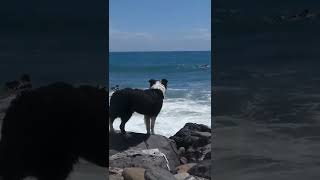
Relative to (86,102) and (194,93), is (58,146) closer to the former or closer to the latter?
(86,102)

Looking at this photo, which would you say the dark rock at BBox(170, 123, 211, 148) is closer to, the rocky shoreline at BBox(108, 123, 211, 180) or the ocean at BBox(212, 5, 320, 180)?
the rocky shoreline at BBox(108, 123, 211, 180)

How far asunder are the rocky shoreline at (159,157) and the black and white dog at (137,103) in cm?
16

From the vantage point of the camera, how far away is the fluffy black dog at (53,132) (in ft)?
10.7

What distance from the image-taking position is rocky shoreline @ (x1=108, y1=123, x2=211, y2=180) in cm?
405

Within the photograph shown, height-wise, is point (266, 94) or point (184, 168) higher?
point (266, 94)

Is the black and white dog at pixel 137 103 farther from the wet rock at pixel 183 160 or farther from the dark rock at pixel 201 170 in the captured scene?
the dark rock at pixel 201 170

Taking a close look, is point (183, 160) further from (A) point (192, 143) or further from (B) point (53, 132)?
(B) point (53, 132)

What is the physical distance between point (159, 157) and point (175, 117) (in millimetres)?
1605

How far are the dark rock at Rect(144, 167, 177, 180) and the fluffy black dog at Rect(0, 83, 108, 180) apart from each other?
0.65 metres

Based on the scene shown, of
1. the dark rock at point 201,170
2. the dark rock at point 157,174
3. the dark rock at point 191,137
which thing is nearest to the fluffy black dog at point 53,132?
the dark rock at point 157,174

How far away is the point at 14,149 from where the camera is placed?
3279 millimetres

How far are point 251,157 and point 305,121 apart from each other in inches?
16.3

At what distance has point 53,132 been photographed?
3311mm

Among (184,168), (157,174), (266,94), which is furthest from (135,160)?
(266,94)
